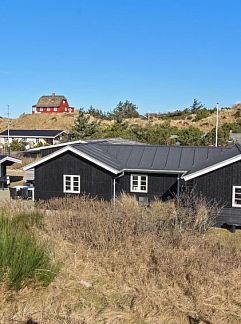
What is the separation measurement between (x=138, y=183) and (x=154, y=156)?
76.5 inches

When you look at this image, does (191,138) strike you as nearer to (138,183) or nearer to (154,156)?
(154,156)

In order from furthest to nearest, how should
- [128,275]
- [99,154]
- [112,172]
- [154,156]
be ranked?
[154,156] < [99,154] < [112,172] < [128,275]

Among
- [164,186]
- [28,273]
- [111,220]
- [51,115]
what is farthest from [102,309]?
[51,115]

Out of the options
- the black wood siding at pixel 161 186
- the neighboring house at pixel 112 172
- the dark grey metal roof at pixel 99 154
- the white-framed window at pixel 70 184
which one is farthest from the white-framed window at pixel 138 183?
the white-framed window at pixel 70 184

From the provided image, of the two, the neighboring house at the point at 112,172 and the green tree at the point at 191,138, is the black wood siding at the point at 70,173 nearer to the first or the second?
the neighboring house at the point at 112,172

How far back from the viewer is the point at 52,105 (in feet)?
278

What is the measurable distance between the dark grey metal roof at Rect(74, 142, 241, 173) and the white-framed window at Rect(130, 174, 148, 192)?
456mm

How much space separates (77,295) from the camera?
23.5 ft

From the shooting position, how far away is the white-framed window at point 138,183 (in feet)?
69.3

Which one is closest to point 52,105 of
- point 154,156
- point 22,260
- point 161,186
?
point 154,156

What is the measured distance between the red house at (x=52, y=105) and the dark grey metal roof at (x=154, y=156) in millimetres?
63104

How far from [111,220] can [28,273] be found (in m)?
3.31

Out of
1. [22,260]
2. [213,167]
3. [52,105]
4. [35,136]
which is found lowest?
[22,260]

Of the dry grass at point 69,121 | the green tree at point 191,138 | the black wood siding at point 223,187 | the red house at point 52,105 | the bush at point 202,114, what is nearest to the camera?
the black wood siding at point 223,187
